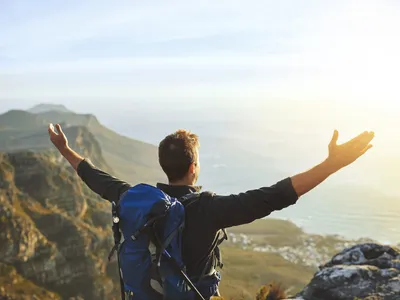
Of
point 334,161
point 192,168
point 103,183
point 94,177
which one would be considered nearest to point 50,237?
point 94,177

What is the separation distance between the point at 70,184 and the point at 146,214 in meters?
127

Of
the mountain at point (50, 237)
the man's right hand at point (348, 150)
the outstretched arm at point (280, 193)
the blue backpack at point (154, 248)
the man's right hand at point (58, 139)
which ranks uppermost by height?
the man's right hand at point (58, 139)

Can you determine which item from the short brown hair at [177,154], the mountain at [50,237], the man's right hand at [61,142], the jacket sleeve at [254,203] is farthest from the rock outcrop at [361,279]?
the mountain at [50,237]

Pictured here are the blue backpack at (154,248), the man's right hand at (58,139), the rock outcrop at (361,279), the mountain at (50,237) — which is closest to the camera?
the blue backpack at (154,248)

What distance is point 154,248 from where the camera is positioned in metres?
5.23

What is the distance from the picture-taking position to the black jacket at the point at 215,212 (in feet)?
16.6

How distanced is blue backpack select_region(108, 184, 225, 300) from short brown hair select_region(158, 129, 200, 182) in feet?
1.29

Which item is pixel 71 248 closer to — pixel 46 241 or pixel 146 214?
pixel 46 241

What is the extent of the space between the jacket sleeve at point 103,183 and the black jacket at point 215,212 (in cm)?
100

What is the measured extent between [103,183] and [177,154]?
1825mm

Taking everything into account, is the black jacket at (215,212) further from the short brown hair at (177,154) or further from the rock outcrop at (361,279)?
the rock outcrop at (361,279)

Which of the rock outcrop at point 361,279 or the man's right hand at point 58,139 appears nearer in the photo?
the man's right hand at point 58,139

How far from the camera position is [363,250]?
43.6 ft

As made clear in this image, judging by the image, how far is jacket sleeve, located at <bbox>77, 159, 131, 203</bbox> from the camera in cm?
661
